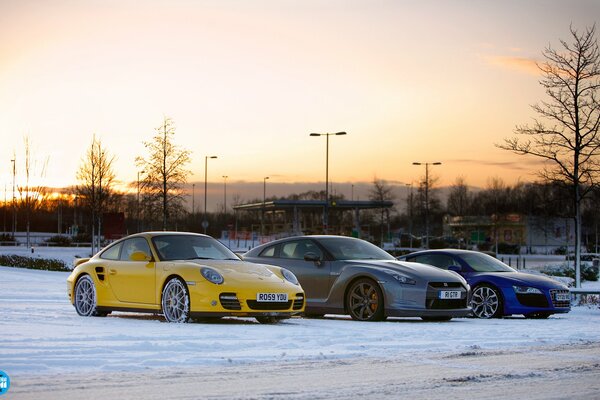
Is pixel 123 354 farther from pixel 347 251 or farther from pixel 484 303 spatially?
pixel 484 303

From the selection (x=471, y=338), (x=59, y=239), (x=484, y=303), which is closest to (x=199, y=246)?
(x=471, y=338)

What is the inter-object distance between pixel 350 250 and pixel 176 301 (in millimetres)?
3959

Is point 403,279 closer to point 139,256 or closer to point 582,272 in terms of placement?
point 139,256

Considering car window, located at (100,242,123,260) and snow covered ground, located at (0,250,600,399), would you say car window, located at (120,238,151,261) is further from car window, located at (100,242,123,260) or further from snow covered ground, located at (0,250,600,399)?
snow covered ground, located at (0,250,600,399)

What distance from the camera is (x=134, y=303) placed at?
46.7 feet

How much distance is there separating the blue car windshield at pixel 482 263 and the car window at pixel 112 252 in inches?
285

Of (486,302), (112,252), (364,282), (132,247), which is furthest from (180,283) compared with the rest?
(486,302)

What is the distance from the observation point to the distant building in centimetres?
10806

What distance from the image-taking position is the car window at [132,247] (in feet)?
48.0

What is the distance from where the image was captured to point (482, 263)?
61.2ft

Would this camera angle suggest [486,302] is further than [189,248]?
Yes

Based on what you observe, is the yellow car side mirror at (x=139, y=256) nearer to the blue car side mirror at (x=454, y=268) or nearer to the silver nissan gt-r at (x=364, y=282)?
the silver nissan gt-r at (x=364, y=282)

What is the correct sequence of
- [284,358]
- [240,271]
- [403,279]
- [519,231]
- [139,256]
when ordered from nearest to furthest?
[284,358] → [240,271] → [139,256] → [403,279] → [519,231]

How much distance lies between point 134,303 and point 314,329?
3015mm
